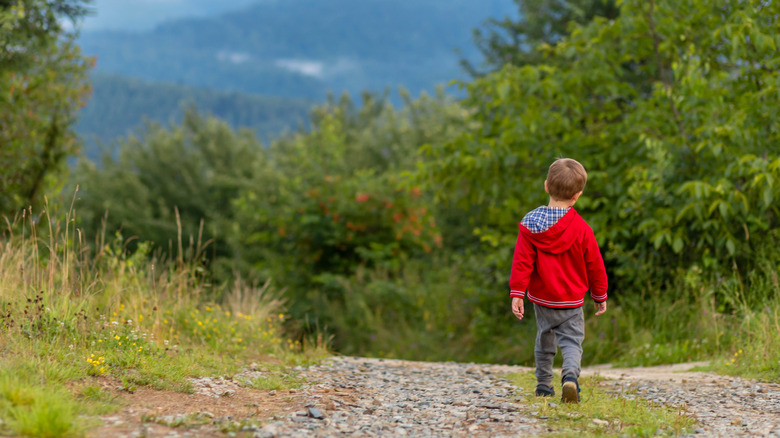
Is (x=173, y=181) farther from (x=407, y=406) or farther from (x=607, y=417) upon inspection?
(x=607, y=417)

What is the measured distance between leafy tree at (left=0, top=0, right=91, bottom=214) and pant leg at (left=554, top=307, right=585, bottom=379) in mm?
7524

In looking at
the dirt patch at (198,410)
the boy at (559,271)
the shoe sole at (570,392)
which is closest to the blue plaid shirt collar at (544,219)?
the boy at (559,271)

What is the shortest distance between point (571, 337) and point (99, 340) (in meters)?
3.36

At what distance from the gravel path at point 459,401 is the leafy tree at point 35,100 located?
6.17 metres

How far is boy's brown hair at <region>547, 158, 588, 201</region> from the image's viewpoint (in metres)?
4.00

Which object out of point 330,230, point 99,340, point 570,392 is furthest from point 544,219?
point 330,230

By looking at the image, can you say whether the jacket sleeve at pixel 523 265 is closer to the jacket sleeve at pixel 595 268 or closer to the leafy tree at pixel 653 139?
the jacket sleeve at pixel 595 268

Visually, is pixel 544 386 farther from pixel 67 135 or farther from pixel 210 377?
pixel 67 135

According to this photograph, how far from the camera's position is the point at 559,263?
13.5 feet

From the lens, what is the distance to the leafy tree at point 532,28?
14203mm

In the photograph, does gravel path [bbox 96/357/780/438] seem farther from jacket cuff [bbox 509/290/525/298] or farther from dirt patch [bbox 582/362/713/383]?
jacket cuff [bbox 509/290/525/298]

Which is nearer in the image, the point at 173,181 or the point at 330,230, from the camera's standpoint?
the point at 330,230

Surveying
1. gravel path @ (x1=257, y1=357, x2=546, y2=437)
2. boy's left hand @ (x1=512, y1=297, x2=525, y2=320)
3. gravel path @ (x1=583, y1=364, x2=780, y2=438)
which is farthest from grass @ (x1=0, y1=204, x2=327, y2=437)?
gravel path @ (x1=583, y1=364, x2=780, y2=438)

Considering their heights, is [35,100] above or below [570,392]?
above
